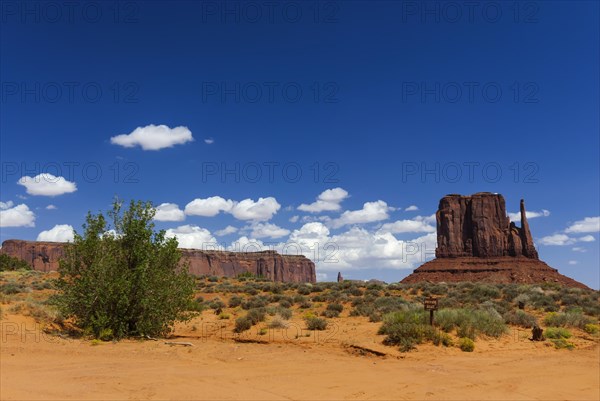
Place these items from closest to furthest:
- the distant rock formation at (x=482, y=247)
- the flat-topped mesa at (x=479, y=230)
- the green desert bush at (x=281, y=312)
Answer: the green desert bush at (x=281, y=312) → the distant rock formation at (x=482, y=247) → the flat-topped mesa at (x=479, y=230)

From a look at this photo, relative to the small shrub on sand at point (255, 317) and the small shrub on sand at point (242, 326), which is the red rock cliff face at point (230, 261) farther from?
the small shrub on sand at point (242, 326)

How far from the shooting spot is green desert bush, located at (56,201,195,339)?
48.1ft

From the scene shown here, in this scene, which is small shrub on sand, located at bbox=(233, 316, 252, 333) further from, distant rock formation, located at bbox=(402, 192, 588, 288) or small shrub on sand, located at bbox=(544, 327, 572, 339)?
distant rock formation, located at bbox=(402, 192, 588, 288)

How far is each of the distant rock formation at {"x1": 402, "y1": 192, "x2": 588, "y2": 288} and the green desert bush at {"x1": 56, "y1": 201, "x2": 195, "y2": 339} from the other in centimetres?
7040

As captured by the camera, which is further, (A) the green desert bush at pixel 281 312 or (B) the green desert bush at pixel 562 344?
(A) the green desert bush at pixel 281 312

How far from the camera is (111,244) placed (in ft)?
50.4

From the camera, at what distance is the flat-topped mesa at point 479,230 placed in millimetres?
90688

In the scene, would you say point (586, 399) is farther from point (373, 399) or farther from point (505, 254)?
point (505, 254)

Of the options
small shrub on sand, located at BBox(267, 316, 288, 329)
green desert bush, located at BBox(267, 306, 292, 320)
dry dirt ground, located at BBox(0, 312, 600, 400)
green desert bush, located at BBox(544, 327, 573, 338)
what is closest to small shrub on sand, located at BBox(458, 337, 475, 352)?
dry dirt ground, located at BBox(0, 312, 600, 400)

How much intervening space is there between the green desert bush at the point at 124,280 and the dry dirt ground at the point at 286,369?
132cm

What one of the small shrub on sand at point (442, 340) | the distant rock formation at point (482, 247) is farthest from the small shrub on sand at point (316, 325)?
the distant rock formation at point (482, 247)

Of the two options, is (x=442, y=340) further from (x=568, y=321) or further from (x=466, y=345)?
(x=568, y=321)

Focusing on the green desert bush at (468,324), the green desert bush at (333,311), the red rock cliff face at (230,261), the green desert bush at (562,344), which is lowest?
the green desert bush at (562,344)

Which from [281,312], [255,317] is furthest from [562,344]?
[255,317]
